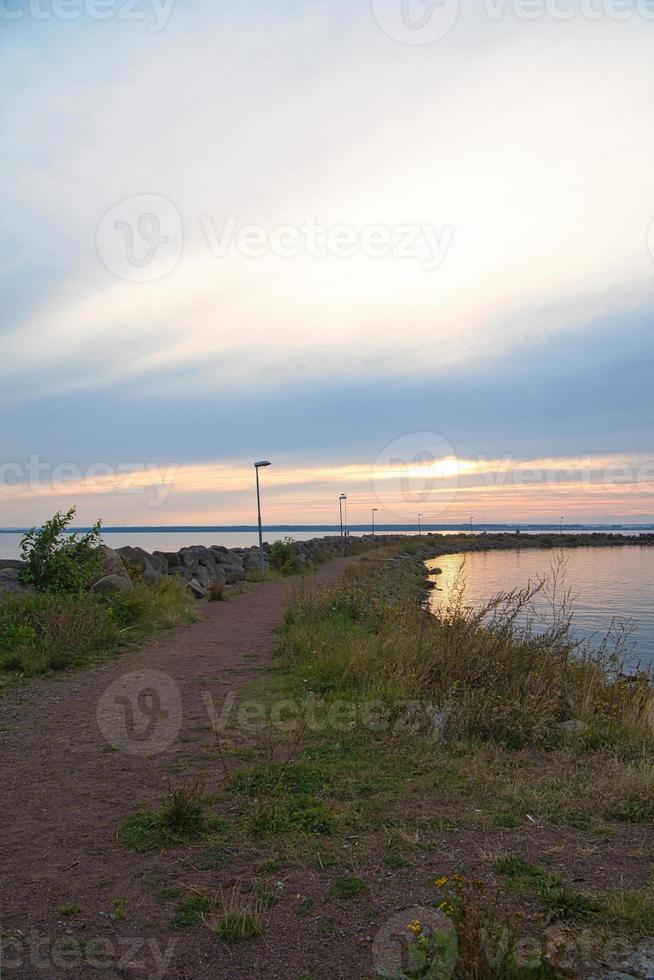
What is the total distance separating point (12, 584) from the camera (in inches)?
578

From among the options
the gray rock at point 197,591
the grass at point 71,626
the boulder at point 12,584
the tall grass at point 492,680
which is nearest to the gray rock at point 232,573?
the gray rock at point 197,591

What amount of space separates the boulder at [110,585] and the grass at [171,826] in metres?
11.2

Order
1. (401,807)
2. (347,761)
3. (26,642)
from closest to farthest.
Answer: (401,807) < (347,761) < (26,642)

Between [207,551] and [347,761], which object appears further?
[207,551]

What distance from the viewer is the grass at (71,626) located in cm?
1068

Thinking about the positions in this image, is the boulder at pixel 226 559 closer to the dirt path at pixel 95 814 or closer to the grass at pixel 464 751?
the dirt path at pixel 95 814

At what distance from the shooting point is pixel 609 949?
340 cm

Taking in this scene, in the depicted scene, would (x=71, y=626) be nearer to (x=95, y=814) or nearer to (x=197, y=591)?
(x=95, y=814)

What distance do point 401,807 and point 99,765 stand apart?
273cm

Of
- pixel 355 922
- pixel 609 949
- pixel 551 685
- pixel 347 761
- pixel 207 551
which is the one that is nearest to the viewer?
pixel 609 949

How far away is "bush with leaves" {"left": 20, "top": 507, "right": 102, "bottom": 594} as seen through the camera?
15211 mm

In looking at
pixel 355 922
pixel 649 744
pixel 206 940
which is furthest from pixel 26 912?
pixel 649 744

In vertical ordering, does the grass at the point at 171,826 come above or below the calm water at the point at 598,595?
above

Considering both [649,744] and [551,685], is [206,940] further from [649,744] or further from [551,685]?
[551,685]
